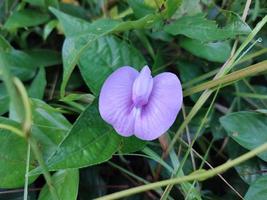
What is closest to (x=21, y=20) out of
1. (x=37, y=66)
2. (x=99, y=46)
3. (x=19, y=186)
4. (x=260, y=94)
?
(x=37, y=66)

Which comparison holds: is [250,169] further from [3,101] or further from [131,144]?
[3,101]

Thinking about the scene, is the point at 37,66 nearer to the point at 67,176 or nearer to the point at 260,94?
the point at 67,176

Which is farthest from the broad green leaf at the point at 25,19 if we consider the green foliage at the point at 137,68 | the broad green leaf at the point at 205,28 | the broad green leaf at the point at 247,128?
the broad green leaf at the point at 247,128

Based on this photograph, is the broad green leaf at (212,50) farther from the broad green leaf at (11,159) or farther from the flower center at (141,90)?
the broad green leaf at (11,159)

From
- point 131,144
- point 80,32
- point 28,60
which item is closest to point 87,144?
point 131,144

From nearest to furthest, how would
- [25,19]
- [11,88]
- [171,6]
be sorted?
[11,88]
[171,6]
[25,19]

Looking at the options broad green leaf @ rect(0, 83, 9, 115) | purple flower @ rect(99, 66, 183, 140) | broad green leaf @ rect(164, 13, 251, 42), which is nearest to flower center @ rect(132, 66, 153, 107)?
purple flower @ rect(99, 66, 183, 140)
